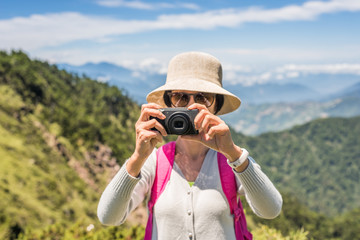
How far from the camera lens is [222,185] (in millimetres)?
2854

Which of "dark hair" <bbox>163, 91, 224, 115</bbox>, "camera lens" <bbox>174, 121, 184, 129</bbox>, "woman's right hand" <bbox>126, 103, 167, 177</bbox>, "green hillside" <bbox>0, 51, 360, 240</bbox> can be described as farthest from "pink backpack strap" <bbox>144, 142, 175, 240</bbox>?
"green hillside" <bbox>0, 51, 360, 240</bbox>

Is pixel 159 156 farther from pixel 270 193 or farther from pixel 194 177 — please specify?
pixel 270 193

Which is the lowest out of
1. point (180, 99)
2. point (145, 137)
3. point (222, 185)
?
point (222, 185)

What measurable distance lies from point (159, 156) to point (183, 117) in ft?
1.97

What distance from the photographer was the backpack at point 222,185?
9.37 ft

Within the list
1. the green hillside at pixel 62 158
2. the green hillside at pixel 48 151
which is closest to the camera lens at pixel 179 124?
the green hillside at pixel 62 158

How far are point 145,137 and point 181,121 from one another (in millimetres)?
377

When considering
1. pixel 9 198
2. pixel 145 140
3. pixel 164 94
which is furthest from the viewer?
pixel 9 198

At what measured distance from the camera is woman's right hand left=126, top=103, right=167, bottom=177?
254cm

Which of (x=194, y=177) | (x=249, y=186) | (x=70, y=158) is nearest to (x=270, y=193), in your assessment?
(x=249, y=186)

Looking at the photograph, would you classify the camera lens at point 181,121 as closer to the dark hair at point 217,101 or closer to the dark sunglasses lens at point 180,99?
the dark sunglasses lens at point 180,99

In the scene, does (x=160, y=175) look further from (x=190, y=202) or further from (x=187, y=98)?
(x=187, y=98)

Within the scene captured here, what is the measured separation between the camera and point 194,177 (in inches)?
117

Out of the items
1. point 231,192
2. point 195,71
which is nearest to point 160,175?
point 231,192
